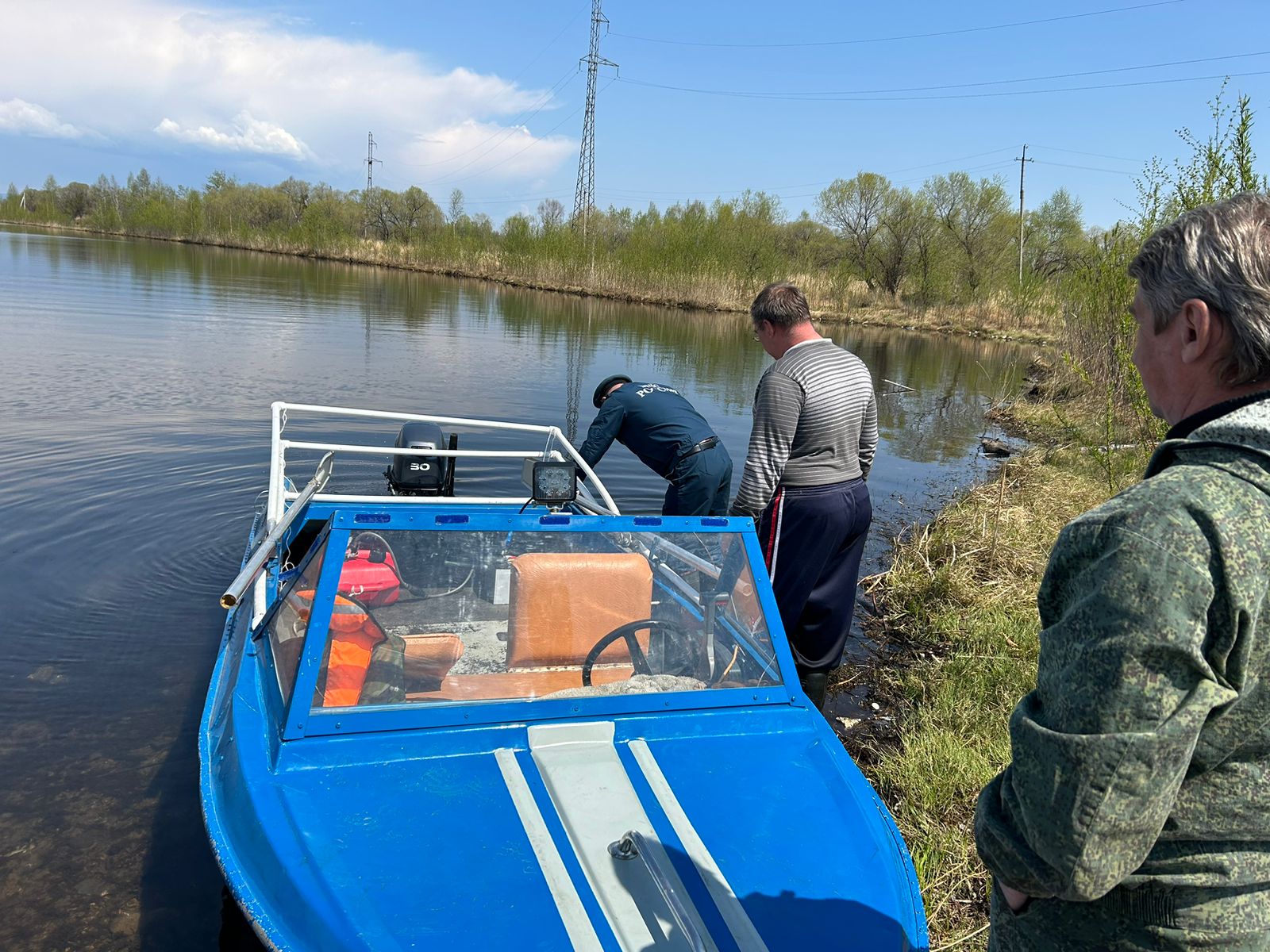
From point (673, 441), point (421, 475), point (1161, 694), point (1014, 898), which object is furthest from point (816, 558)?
point (1161, 694)

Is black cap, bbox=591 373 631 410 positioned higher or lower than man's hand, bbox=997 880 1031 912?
higher

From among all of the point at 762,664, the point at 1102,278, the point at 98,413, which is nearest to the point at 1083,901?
the point at 762,664

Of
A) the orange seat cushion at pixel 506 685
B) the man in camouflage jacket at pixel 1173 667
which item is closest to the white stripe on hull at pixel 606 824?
the orange seat cushion at pixel 506 685

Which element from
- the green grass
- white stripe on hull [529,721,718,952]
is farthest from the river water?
white stripe on hull [529,721,718,952]

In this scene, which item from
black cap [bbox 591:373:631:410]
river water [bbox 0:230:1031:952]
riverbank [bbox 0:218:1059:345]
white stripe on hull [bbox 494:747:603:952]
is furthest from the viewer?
riverbank [bbox 0:218:1059:345]

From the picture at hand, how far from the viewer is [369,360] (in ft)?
57.7

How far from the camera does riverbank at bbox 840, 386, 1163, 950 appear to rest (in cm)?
347

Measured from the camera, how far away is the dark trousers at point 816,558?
13.7ft

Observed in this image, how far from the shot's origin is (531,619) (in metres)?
2.86

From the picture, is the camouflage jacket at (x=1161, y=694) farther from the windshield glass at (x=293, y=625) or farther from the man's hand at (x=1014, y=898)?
the windshield glass at (x=293, y=625)

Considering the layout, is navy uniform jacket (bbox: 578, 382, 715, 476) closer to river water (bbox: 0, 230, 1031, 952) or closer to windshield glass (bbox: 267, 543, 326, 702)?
windshield glass (bbox: 267, 543, 326, 702)

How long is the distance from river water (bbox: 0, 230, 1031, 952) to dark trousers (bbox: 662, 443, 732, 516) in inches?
108

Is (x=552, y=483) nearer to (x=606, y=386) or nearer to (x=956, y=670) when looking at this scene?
(x=606, y=386)

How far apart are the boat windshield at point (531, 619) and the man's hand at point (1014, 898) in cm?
152
